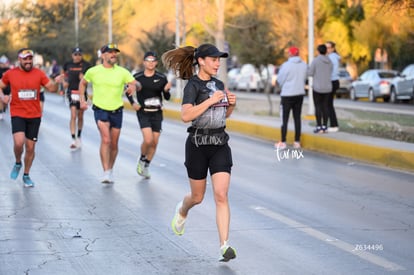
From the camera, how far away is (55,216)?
10859 mm

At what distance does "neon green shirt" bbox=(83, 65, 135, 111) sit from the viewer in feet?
46.3

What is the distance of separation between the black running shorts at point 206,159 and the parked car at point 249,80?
48.5 metres

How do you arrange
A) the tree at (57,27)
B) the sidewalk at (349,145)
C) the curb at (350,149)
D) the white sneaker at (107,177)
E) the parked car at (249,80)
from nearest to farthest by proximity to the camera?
1. the white sneaker at (107,177)
2. the curb at (350,149)
3. the sidewalk at (349,145)
4. the parked car at (249,80)
5. the tree at (57,27)

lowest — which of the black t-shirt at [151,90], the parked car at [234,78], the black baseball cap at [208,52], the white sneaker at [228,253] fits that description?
the parked car at [234,78]

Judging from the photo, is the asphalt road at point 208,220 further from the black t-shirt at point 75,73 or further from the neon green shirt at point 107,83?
the black t-shirt at point 75,73

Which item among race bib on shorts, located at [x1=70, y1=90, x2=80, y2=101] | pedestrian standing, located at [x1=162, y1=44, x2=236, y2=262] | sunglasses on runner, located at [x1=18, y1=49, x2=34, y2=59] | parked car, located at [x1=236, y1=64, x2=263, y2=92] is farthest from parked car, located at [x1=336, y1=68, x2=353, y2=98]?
pedestrian standing, located at [x1=162, y1=44, x2=236, y2=262]

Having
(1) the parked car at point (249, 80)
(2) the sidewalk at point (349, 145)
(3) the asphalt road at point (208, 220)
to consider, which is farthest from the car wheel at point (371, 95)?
(3) the asphalt road at point (208, 220)

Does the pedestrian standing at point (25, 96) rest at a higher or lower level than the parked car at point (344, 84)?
higher

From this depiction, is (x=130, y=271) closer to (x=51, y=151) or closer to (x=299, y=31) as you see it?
(x=51, y=151)

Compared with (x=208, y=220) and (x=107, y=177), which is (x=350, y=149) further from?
(x=208, y=220)

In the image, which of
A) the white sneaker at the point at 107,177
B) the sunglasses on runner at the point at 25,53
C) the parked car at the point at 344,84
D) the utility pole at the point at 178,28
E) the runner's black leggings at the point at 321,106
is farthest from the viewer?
the parked car at the point at 344,84

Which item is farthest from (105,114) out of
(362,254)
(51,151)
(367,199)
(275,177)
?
(362,254)

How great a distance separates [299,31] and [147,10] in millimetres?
22069

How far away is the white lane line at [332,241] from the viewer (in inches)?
317
